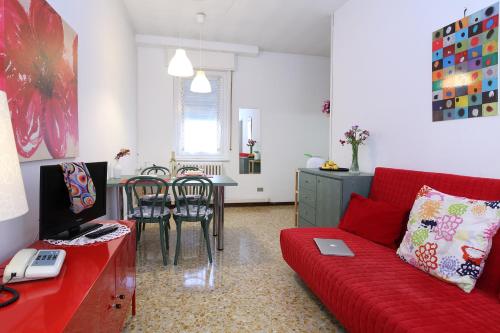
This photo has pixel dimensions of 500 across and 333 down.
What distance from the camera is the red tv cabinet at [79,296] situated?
0.82m

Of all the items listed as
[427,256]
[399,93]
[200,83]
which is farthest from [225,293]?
[200,83]

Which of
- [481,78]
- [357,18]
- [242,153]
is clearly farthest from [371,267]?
[242,153]

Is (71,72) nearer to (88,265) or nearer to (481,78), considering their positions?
(88,265)

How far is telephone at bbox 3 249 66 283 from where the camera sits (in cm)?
102

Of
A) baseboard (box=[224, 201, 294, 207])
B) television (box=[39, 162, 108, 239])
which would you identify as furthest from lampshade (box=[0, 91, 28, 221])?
baseboard (box=[224, 201, 294, 207])

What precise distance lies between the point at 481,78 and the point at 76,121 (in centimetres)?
291

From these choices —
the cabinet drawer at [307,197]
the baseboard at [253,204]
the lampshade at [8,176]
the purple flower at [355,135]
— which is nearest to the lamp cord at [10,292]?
the lampshade at [8,176]

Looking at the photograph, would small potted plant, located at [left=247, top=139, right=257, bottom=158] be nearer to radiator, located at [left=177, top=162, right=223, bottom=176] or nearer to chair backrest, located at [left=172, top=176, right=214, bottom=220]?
radiator, located at [left=177, top=162, right=223, bottom=176]

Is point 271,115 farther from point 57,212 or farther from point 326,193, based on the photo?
point 57,212

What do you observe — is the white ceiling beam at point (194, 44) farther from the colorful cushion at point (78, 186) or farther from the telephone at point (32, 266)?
the telephone at point (32, 266)

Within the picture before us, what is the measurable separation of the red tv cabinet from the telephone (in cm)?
2

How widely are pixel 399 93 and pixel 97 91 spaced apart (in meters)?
2.87

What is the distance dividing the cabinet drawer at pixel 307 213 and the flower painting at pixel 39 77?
2482 millimetres

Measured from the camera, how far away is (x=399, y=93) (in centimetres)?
269
